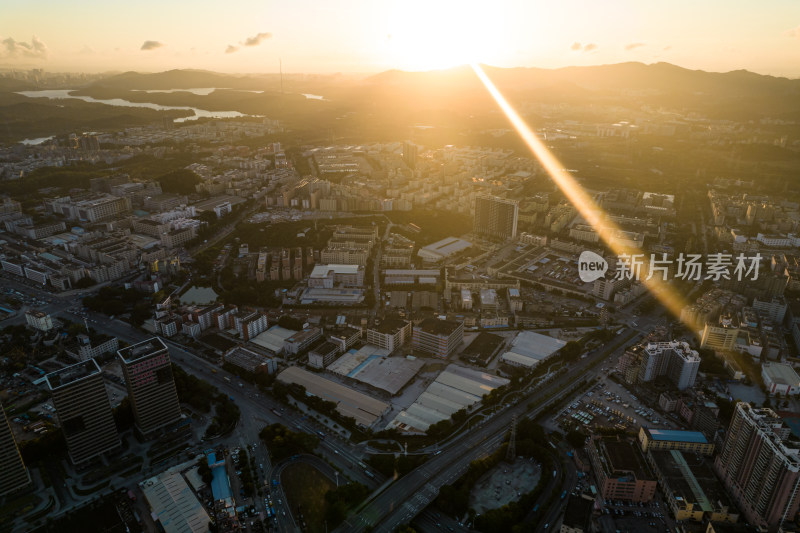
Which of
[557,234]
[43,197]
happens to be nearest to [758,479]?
[557,234]

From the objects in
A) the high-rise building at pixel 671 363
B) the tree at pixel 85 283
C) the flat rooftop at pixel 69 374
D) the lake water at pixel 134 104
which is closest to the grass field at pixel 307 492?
the flat rooftop at pixel 69 374

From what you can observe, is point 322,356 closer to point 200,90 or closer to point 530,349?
point 530,349

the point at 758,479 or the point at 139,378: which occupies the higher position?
the point at 139,378

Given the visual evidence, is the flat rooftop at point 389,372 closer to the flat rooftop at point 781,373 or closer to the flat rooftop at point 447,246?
the flat rooftop at point 447,246

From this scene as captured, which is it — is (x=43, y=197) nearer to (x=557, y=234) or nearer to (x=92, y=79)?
(x=557, y=234)

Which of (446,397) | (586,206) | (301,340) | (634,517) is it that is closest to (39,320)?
(301,340)

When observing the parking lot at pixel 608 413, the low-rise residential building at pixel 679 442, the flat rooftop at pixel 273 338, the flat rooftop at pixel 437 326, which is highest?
the flat rooftop at pixel 437 326
